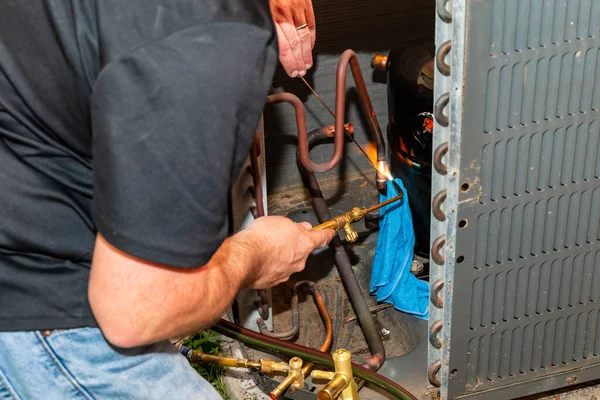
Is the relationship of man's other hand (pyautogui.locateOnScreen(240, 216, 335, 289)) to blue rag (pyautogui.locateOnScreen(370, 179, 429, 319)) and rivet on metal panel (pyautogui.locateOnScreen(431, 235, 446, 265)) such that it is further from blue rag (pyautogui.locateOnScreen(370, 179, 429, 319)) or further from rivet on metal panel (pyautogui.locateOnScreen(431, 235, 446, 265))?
blue rag (pyautogui.locateOnScreen(370, 179, 429, 319))

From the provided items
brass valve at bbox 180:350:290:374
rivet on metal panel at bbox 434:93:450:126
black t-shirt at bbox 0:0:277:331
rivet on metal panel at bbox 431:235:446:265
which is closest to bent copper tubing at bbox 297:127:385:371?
brass valve at bbox 180:350:290:374

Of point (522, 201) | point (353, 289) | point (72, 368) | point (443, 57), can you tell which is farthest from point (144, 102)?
point (353, 289)

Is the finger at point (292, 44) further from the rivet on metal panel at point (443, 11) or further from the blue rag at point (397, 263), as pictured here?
the blue rag at point (397, 263)

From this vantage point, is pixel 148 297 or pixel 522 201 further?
pixel 522 201

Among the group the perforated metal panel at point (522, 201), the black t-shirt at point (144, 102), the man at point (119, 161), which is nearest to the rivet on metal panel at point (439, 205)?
the perforated metal panel at point (522, 201)

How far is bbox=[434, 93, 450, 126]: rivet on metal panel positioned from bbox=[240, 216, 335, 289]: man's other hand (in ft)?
1.06

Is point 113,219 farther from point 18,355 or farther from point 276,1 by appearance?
point 276,1

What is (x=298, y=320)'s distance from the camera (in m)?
2.19

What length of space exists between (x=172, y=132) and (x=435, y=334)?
3.22 ft

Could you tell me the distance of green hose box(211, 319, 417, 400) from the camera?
5.71 feet

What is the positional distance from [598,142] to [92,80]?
104 cm

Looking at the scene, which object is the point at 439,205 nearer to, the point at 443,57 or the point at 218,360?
the point at 443,57

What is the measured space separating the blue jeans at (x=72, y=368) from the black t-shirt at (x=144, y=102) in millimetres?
304

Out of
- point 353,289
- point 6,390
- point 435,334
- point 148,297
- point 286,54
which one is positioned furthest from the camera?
point 353,289
